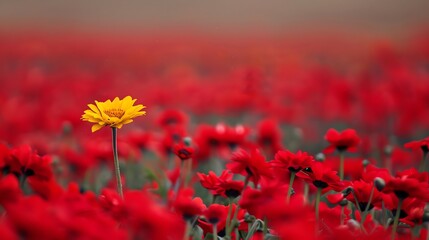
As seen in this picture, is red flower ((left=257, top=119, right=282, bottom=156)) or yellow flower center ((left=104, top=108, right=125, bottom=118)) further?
red flower ((left=257, top=119, right=282, bottom=156))

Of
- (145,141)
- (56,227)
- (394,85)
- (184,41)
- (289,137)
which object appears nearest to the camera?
(56,227)

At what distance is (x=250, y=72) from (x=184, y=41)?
15.3 feet

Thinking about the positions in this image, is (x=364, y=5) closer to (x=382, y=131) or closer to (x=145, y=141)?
(x=382, y=131)

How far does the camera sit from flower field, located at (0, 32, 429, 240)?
3.10 ft

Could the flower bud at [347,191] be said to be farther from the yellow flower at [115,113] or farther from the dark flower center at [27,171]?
the dark flower center at [27,171]

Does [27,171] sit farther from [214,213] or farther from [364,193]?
[364,193]

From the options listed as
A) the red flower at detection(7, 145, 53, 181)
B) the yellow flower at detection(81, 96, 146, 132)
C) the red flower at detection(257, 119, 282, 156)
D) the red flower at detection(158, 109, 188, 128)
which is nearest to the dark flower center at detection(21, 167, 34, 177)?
the red flower at detection(7, 145, 53, 181)

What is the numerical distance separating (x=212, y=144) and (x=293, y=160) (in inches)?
39.7

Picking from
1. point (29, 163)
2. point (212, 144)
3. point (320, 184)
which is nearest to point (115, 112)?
point (29, 163)

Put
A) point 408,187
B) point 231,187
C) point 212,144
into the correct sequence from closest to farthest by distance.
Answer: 1. point 408,187
2. point 231,187
3. point 212,144

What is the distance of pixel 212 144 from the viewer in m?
2.14

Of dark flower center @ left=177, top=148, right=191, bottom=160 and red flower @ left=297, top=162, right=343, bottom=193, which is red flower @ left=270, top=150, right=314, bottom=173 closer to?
red flower @ left=297, top=162, right=343, bottom=193

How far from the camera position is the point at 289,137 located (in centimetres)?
378

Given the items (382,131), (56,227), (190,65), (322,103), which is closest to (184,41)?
(190,65)
